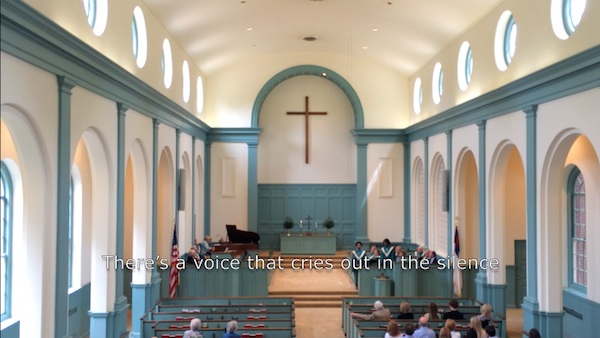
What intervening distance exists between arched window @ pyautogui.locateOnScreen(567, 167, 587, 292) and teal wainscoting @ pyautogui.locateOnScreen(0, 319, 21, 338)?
40.9 feet

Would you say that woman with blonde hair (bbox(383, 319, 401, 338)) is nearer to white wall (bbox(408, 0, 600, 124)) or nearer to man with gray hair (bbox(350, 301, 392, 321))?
man with gray hair (bbox(350, 301, 392, 321))

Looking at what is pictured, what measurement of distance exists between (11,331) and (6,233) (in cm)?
181

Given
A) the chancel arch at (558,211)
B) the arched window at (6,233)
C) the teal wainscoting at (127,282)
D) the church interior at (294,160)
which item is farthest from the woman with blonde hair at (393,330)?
the teal wainscoting at (127,282)

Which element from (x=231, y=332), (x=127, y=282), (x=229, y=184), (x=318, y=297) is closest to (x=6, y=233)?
(x=231, y=332)

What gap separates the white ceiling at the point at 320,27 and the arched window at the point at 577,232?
16.2ft

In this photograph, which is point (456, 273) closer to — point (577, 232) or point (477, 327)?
point (577, 232)

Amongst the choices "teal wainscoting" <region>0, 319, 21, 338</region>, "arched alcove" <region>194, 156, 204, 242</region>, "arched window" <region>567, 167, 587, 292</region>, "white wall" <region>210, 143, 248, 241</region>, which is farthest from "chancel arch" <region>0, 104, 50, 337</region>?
"white wall" <region>210, 143, 248, 241</region>

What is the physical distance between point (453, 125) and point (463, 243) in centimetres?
369

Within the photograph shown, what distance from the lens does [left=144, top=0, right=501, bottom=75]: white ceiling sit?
1659 centimetres

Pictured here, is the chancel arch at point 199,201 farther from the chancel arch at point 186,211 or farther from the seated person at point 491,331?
the seated person at point 491,331

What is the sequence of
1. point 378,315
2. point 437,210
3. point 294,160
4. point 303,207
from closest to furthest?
point 378,315 < point 437,210 < point 303,207 < point 294,160

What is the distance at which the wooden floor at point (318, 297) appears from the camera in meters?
15.8

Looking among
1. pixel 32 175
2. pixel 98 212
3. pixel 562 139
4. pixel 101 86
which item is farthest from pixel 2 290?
pixel 562 139

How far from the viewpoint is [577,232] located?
581 inches
